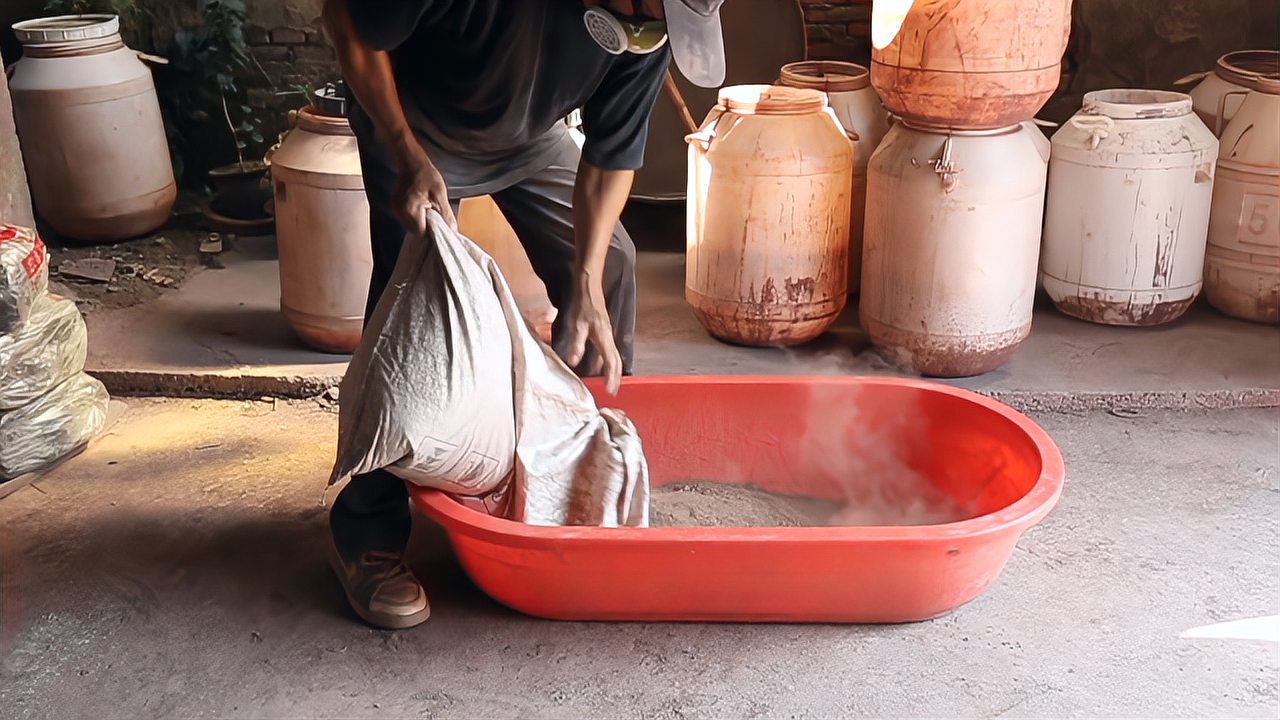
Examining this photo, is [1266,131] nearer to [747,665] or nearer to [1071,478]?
[1071,478]

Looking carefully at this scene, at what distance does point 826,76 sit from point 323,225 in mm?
1760

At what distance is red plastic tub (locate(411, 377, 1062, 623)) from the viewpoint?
238cm

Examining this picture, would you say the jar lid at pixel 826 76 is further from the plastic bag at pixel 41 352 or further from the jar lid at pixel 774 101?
the plastic bag at pixel 41 352

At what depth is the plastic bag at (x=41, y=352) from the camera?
323 cm

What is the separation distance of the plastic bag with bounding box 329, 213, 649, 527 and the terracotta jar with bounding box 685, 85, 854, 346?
128 cm

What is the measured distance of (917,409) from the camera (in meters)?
2.98

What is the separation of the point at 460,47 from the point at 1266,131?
279 centimetres

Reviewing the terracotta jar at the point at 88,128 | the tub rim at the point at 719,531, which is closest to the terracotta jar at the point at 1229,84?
the tub rim at the point at 719,531

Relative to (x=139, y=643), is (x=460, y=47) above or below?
above

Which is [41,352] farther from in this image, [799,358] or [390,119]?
[799,358]

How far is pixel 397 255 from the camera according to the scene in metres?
2.64

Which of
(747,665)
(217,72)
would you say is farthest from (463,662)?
(217,72)

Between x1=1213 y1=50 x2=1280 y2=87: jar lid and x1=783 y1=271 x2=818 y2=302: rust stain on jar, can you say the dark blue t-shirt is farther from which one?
x1=1213 y1=50 x2=1280 y2=87: jar lid

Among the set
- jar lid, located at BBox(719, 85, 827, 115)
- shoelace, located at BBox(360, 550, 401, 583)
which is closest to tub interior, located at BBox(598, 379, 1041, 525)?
shoelace, located at BBox(360, 550, 401, 583)
